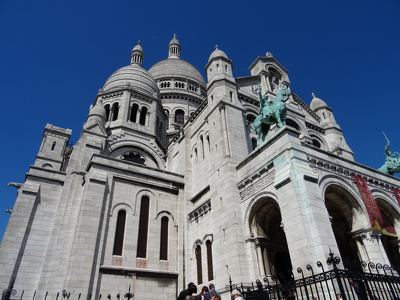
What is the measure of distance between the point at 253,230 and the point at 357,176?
6.37 m

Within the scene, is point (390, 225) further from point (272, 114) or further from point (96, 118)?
point (96, 118)

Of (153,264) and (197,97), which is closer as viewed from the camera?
(153,264)

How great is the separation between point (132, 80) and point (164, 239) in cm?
1872

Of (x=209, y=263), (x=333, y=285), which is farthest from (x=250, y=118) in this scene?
(x=333, y=285)

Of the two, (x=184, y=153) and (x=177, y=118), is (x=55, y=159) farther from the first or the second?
(x=177, y=118)

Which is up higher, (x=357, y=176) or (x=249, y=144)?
(x=249, y=144)

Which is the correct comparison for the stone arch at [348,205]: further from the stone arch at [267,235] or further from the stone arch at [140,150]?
the stone arch at [140,150]

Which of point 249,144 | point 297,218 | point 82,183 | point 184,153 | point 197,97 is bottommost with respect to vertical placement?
point 297,218

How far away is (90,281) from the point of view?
15492mm

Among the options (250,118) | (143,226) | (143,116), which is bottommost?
(143,226)

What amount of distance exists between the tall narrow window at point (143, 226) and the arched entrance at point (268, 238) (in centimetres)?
728

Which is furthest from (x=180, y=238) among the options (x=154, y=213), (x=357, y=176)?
(x=357, y=176)

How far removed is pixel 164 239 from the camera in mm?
19500

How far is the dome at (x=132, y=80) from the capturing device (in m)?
30.9
